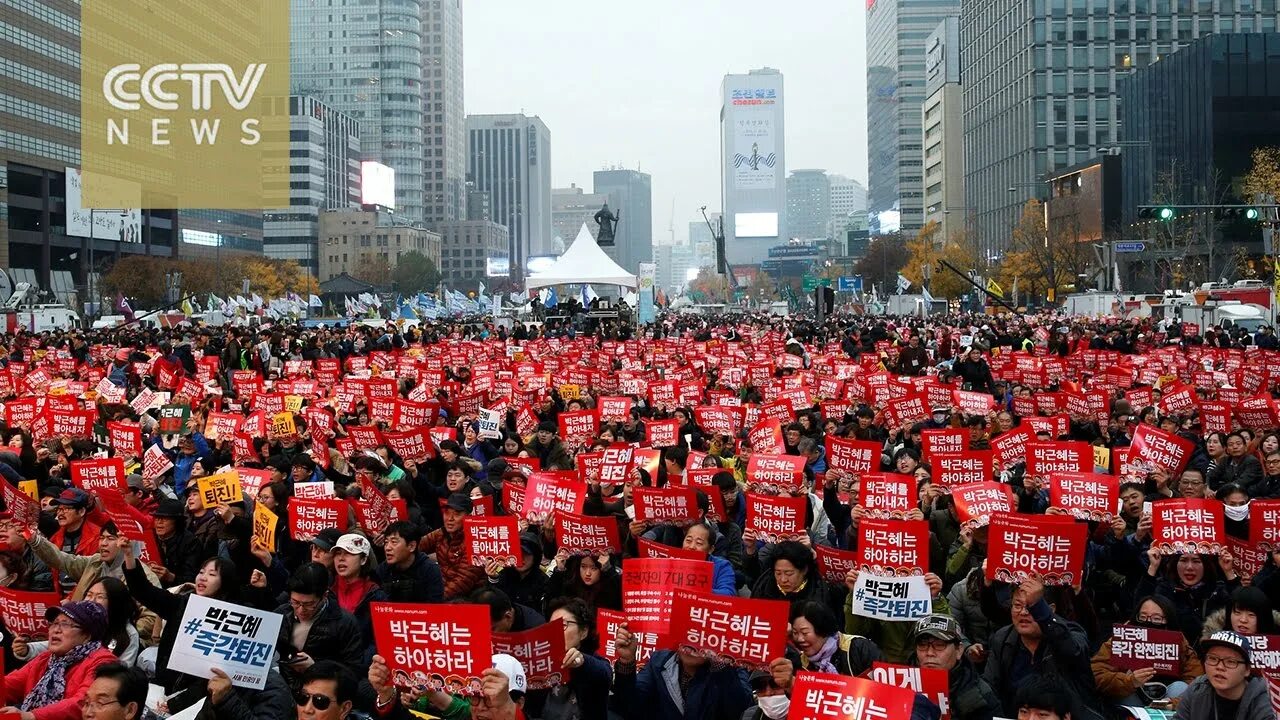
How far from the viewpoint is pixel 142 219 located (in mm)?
101562

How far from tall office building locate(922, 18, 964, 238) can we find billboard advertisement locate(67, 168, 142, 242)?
72850 millimetres

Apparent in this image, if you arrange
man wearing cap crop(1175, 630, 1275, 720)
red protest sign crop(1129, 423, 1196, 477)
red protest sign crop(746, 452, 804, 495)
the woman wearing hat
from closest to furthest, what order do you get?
man wearing cap crop(1175, 630, 1275, 720) → the woman wearing hat → red protest sign crop(746, 452, 804, 495) → red protest sign crop(1129, 423, 1196, 477)

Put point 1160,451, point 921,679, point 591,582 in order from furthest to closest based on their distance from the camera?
1. point 1160,451
2. point 591,582
3. point 921,679

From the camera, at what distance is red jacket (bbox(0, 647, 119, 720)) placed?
632cm

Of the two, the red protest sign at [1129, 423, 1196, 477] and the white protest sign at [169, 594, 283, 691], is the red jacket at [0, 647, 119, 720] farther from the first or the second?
the red protest sign at [1129, 423, 1196, 477]

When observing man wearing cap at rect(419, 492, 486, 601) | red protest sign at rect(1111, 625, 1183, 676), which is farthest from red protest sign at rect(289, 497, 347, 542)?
red protest sign at rect(1111, 625, 1183, 676)

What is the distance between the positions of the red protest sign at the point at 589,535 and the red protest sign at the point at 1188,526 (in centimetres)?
337

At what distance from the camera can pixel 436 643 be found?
6.05m

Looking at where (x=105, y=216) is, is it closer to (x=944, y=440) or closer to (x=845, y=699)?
(x=944, y=440)

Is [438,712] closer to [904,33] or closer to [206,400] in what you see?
[206,400]

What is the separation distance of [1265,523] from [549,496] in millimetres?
4831

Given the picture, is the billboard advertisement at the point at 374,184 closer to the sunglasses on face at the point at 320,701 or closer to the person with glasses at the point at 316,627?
the person with glasses at the point at 316,627

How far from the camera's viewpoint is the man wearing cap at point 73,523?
9.96 metres

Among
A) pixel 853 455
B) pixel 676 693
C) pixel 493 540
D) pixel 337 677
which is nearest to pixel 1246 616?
pixel 676 693
